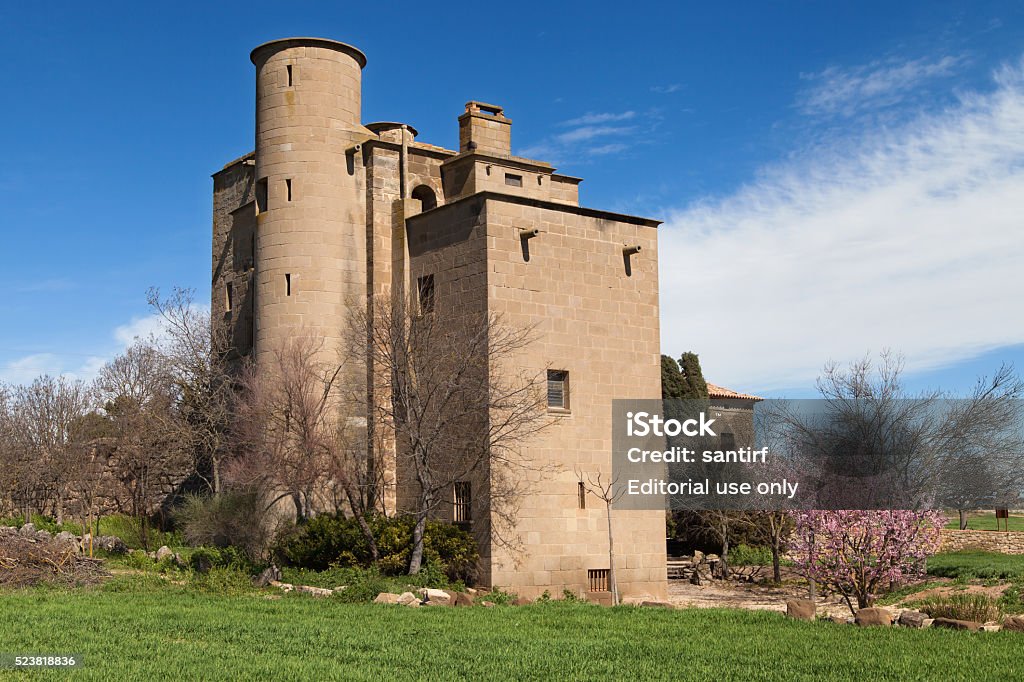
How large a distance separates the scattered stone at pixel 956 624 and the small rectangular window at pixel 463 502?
10406 millimetres

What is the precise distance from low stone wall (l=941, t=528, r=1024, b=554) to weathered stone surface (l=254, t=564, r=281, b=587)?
23.4 meters

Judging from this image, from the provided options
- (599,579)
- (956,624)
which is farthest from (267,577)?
(956,624)

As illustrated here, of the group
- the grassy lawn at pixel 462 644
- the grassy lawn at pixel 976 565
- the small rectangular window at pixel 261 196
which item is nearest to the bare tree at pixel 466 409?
the grassy lawn at pixel 462 644

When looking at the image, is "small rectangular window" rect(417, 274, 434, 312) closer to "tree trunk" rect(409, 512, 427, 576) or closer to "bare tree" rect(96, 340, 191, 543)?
"tree trunk" rect(409, 512, 427, 576)

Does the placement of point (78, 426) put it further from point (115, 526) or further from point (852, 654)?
point (852, 654)

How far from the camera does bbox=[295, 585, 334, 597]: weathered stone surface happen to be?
20.0 metres

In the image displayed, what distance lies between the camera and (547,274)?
2453cm

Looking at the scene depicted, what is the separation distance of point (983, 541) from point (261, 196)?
85.4 feet

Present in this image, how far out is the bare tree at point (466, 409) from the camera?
22859mm

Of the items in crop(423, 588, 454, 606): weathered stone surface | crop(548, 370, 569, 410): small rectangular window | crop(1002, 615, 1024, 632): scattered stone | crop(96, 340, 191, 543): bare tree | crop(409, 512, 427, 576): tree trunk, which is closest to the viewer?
crop(1002, 615, 1024, 632): scattered stone

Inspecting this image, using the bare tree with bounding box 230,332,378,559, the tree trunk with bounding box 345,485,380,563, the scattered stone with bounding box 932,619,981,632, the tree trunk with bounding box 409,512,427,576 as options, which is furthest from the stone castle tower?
the scattered stone with bounding box 932,619,981,632

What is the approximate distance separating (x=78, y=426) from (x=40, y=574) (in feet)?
59.4

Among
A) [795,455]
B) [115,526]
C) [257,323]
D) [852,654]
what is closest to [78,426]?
[115,526]

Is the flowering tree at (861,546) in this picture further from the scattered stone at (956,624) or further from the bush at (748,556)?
the bush at (748,556)
